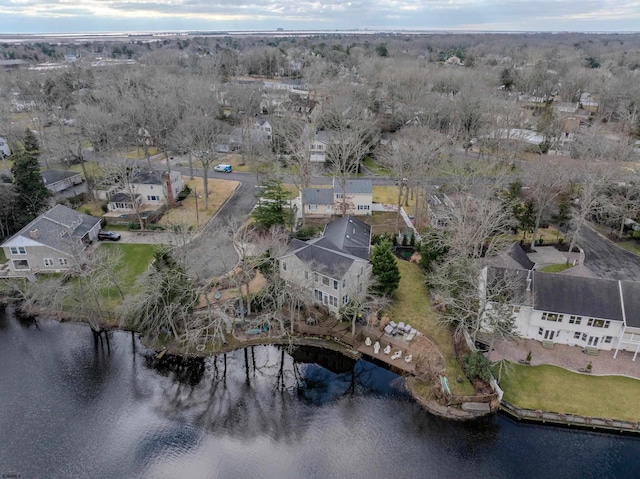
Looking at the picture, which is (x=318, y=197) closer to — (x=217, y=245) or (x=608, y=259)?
(x=217, y=245)

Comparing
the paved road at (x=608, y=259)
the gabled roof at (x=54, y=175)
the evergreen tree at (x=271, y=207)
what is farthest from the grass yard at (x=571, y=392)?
the gabled roof at (x=54, y=175)

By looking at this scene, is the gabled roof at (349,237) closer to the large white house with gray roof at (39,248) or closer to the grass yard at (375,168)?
the large white house with gray roof at (39,248)

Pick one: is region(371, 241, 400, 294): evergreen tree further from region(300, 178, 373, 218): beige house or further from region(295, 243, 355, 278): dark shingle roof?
region(300, 178, 373, 218): beige house

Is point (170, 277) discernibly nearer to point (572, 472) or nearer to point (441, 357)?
point (441, 357)

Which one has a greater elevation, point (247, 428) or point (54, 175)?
point (54, 175)

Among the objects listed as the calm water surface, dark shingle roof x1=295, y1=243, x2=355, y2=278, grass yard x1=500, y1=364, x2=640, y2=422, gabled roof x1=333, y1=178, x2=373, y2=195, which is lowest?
the calm water surface

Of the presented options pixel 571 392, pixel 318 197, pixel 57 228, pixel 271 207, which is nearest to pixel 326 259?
pixel 271 207

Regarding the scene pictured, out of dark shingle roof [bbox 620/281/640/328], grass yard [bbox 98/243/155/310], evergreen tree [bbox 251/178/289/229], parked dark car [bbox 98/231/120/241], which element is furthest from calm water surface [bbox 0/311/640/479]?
evergreen tree [bbox 251/178/289/229]

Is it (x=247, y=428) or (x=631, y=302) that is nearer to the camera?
(x=247, y=428)
